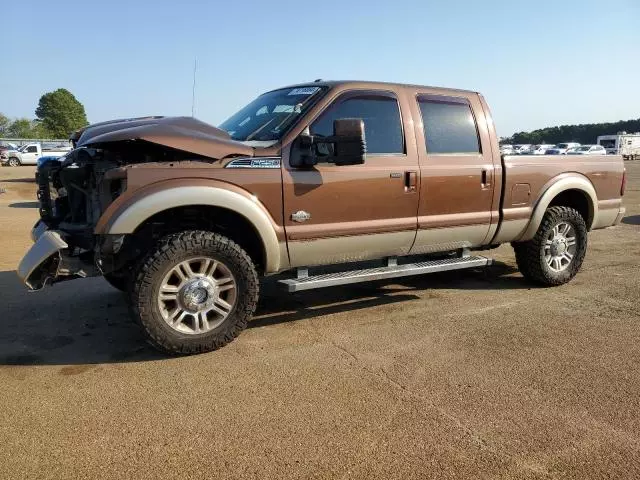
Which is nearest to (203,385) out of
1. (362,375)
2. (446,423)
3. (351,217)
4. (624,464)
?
(362,375)

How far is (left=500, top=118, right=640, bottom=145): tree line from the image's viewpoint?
8375 cm

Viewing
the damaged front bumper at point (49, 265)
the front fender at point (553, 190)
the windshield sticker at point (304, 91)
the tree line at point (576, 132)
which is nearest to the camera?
the damaged front bumper at point (49, 265)

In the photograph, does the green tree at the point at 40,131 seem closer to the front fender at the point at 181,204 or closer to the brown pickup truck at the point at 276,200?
the brown pickup truck at the point at 276,200

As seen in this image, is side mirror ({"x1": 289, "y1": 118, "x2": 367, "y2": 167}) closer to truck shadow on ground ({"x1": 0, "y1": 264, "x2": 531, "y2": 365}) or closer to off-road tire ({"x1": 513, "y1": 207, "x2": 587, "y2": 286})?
truck shadow on ground ({"x1": 0, "y1": 264, "x2": 531, "y2": 365})

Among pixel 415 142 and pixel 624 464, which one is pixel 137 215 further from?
pixel 624 464

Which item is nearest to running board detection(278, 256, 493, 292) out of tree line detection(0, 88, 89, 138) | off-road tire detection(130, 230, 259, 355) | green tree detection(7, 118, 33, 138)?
off-road tire detection(130, 230, 259, 355)

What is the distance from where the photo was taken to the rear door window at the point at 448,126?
16.6 ft

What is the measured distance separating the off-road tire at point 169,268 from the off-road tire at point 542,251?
3278 millimetres

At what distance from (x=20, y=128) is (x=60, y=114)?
20.3 metres

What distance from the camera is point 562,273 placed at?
19.4 ft

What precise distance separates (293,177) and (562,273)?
11.3 ft

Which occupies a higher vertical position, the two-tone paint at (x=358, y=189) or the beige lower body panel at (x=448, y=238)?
the two-tone paint at (x=358, y=189)

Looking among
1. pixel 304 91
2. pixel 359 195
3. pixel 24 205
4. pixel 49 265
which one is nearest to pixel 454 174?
pixel 359 195

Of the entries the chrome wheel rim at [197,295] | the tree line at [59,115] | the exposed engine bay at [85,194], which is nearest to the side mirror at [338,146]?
the exposed engine bay at [85,194]
